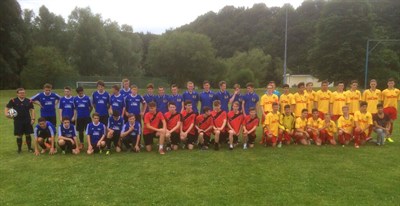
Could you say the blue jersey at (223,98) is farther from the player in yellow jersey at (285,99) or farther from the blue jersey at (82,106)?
the blue jersey at (82,106)

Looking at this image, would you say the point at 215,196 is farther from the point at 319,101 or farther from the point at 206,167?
the point at 319,101

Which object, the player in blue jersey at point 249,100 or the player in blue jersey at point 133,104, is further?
the player in blue jersey at point 249,100

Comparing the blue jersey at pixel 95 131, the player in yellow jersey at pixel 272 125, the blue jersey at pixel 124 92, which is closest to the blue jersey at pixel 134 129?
the blue jersey at pixel 95 131

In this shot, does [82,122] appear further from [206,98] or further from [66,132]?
[206,98]

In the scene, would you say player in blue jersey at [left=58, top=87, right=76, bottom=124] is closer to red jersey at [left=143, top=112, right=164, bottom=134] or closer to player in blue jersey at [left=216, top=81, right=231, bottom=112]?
red jersey at [left=143, top=112, right=164, bottom=134]

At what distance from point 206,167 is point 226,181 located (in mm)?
1063

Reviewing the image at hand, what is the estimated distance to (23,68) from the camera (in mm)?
43219

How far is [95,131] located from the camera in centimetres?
920

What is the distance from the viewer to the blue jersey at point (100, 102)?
10.1 m

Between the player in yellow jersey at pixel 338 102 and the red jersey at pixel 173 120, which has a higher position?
the player in yellow jersey at pixel 338 102

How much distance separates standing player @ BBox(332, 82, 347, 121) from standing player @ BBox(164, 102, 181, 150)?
4.93 metres

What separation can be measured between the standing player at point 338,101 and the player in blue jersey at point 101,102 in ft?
22.6

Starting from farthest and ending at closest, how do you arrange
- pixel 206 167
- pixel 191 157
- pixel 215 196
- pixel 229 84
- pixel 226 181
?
pixel 229 84
pixel 191 157
pixel 206 167
pixel 226 181
pixel 215 196

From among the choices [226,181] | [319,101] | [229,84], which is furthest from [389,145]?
[229,84]
